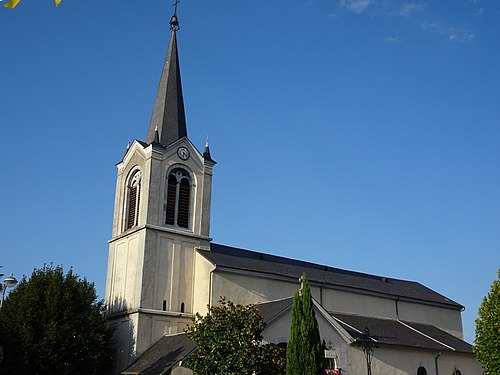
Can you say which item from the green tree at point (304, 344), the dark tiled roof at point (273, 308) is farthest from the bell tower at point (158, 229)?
the green tree at point (304, 344)

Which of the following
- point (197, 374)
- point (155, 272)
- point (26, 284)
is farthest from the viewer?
point (155, 272)

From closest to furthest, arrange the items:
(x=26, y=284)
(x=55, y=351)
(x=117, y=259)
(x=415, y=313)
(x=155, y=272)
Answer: (x=55, y=351)
(x=26, y=284)
(x=155, y=272)
(x=117, y=259)
(x=415, y=313)

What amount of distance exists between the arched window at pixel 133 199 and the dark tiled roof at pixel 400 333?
14.4 metres

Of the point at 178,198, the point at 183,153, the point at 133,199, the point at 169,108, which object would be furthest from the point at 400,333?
the point at 169,108

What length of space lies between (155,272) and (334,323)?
11.0 metres

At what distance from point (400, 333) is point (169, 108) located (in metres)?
21.5

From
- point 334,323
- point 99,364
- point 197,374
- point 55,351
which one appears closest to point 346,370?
point 334,323

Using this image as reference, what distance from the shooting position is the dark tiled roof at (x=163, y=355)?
30.1 meters

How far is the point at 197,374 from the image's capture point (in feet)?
85.7

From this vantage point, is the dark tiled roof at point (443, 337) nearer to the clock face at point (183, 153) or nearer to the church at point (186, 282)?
the church at point (186, 282)

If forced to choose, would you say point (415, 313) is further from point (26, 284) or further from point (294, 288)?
point (26, 284)

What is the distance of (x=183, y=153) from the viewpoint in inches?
1566

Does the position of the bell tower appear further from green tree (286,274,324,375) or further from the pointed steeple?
green tree (286,274,324,375)

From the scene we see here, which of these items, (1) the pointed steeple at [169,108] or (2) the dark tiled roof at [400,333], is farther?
(1) the pointed steeple at [169,108]
